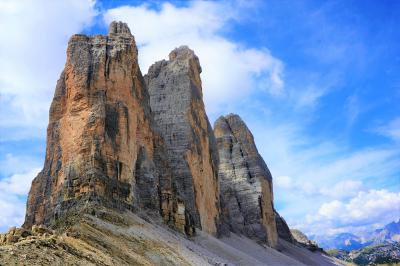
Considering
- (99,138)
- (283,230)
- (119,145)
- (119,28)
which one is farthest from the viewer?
(283,230)

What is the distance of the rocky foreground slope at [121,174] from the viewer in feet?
84.6

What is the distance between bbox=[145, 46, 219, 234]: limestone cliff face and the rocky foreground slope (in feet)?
0.46

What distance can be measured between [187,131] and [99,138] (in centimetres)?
2411

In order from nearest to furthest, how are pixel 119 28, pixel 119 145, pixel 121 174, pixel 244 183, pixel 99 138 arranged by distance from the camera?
1. pixel 99 138
2. pixel 121 174
3. pixel 119 145
4. pixel 119 28
5. pixel 244 183

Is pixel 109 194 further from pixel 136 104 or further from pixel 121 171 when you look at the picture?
pixel 136 104

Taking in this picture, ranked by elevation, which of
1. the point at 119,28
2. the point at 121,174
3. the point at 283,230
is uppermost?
the point at 119,28

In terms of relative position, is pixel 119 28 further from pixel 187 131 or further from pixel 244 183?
pixel 244 183

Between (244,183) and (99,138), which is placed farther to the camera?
(244,183)

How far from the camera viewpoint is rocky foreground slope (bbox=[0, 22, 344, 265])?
84.6ft

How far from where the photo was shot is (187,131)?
59.6 metres

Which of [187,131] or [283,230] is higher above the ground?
[187,131]

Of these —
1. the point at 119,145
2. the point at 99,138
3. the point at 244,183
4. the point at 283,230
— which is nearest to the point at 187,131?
the point at 119,145

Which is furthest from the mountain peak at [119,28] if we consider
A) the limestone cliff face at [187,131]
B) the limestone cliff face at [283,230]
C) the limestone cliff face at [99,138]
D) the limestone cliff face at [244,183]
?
the limestone cliff face at [283,230]

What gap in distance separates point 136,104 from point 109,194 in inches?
444
